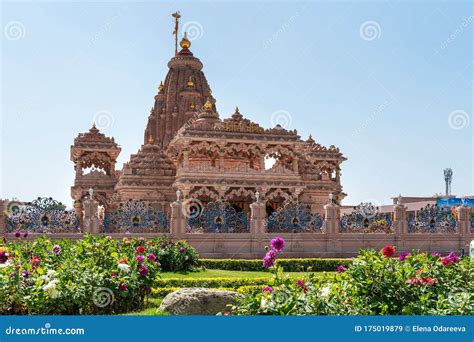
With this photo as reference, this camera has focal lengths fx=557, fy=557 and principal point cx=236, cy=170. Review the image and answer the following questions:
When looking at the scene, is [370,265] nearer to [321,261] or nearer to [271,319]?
[271,319]

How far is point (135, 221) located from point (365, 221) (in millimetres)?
10278

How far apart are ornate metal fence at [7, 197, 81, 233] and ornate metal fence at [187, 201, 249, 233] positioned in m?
4.81

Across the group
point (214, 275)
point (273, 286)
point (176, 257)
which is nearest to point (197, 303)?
point (273, 286)

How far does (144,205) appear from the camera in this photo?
23766 mm

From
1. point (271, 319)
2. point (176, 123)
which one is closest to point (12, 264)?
point (271, 319)

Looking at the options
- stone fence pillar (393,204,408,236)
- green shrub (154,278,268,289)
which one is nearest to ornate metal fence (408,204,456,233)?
stone fence pillar (393,204,408,236)

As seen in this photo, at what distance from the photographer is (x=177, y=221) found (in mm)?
23000

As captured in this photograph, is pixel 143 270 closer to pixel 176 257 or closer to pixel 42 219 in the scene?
pixel 176 257

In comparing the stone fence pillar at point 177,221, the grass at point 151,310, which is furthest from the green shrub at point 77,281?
the stone fence pillar at point 177,221

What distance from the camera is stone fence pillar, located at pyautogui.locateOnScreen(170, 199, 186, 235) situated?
23.0 m

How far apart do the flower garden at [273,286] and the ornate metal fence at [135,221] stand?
9.41 metres

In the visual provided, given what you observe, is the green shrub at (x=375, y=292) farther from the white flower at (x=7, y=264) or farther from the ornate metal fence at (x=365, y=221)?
the ornate metal fence at (x=365, y=221)

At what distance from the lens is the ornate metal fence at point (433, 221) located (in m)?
25.8

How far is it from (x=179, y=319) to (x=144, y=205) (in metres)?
17.4
